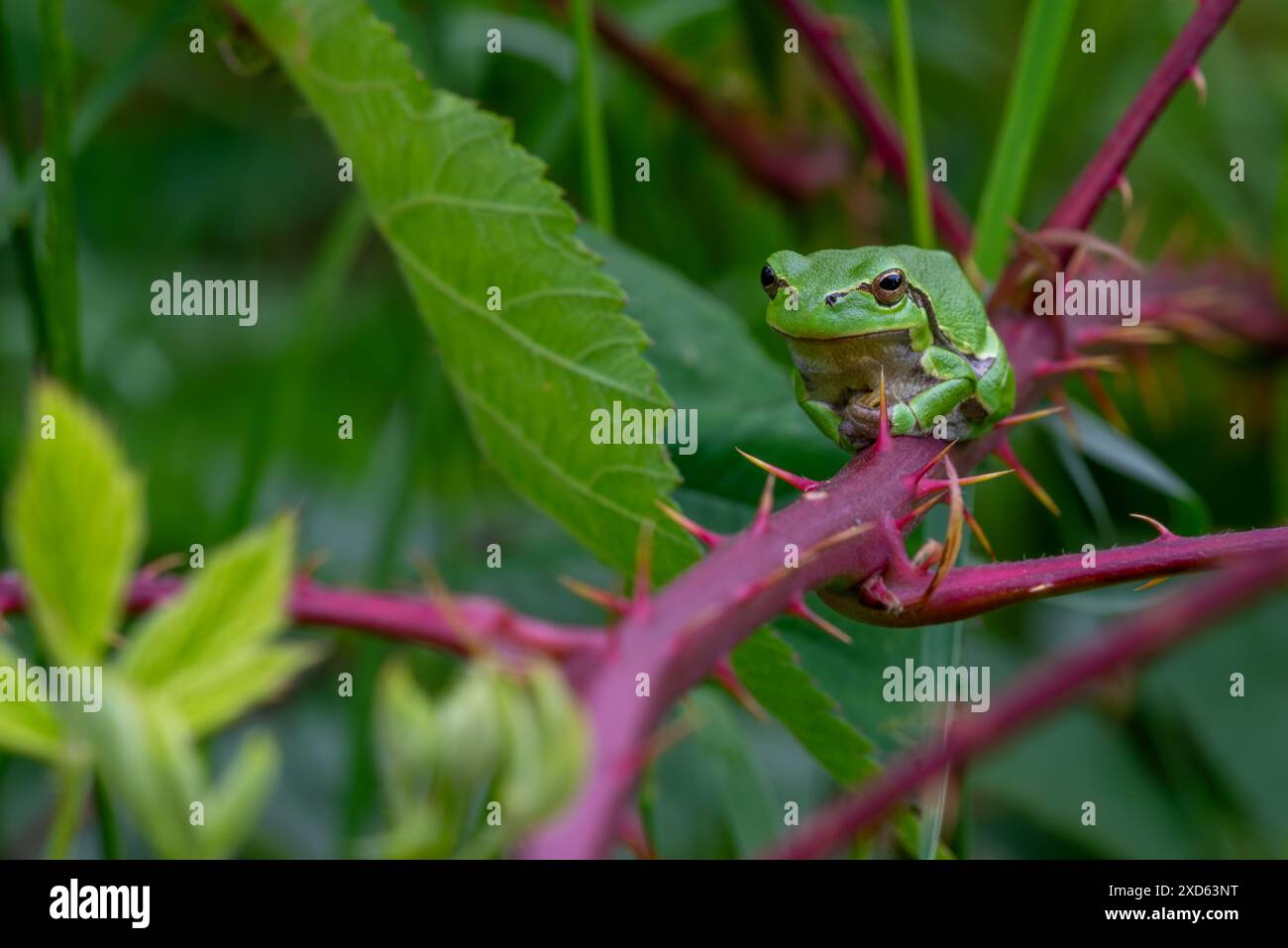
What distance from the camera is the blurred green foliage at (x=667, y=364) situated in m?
2.09

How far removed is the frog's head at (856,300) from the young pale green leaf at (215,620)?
3.58 feet

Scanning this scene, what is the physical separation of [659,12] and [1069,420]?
1465mm

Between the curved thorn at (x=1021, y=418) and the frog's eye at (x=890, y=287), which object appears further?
the frog's eye at (x=890, y=287)

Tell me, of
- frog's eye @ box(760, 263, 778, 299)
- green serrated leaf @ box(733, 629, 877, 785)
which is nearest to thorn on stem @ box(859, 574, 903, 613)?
green serrated leaf @ box(733, 629, 877, 785)

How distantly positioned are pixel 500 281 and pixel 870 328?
1.70ft

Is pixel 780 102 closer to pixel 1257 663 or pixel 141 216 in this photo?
pixel 1257 663

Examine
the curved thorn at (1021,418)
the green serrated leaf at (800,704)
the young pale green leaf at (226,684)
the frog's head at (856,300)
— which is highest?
the frog's head at (856,300)

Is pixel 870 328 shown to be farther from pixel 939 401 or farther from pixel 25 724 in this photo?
pixel 25 724

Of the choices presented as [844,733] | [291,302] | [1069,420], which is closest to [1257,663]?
[1069,420]

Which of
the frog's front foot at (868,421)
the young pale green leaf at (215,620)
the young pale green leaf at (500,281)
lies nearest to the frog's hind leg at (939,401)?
the frog's front foot at (868,421)

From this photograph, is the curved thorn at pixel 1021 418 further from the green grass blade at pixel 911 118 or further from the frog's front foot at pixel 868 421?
the green grass blade at pixel 911 118

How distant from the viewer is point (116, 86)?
1.69 meters

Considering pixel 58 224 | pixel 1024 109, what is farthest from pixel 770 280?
pixel 58 224
